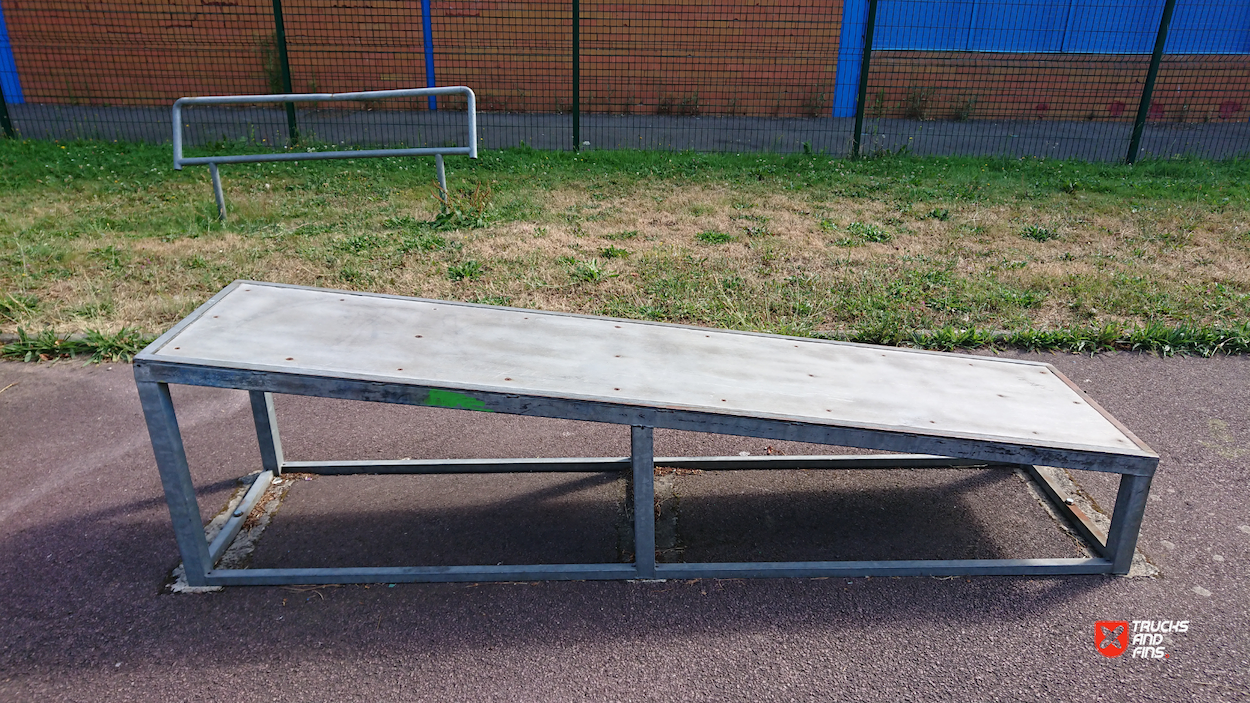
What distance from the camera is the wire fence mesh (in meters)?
12.3

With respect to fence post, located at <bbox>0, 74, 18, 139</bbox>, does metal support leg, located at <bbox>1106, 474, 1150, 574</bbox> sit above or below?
below

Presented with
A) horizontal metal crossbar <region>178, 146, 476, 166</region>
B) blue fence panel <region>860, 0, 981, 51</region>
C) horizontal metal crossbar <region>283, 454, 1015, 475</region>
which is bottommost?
horizontal metal crossbar <region>283, 454, 1015, 475</region>

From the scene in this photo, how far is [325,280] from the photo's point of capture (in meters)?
5.28

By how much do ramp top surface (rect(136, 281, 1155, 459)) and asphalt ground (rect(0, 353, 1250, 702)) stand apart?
1.69ft

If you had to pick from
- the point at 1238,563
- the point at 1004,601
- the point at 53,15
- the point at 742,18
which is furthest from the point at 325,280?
the point at 53,15

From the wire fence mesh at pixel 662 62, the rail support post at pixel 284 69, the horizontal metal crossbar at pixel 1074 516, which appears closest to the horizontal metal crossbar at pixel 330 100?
the rail support post at pixel 284 69

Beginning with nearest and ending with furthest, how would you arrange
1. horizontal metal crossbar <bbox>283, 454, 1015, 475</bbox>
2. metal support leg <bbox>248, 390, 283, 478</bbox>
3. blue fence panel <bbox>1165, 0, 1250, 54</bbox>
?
1. metal support leg <bbox>248, 390, 283, 478</bbox>
2. horizontal metal crossbar <bbox>283, 454, 1015, 475</bbox>
3. blue fence panel <bbox>1165, 0, 1250, 54</bbox>

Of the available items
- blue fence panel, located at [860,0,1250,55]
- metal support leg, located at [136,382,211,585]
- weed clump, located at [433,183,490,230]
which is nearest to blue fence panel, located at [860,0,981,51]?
blue fence panel, located at [860,0,1250,55]

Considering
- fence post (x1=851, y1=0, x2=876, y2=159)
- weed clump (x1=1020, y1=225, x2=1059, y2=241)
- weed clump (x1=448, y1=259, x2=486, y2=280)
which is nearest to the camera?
weed clump (x1=448, y1=259, x2=486, y2=280)

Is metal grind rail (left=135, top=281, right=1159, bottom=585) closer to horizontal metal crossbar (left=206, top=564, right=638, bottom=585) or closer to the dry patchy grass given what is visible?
horizontal metal crossbar (left=206, top=564, right=638, bottom=585)

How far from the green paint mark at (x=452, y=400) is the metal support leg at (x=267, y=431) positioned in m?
1.16

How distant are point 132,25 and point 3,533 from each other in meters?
12.2

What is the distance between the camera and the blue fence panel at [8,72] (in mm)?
12336

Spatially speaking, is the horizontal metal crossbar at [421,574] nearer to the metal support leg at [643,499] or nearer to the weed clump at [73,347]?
the metal support leg at [643,499]
